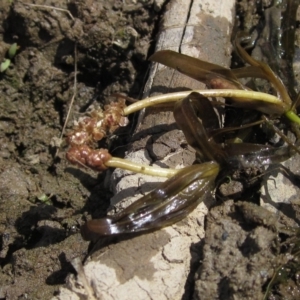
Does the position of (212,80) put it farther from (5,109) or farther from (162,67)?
(5,109)

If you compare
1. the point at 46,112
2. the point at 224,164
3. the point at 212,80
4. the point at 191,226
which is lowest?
the point at 46,112

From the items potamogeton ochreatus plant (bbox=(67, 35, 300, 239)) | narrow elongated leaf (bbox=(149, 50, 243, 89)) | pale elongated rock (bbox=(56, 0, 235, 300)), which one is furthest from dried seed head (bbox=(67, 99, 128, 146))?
narrow elongated leaf (bbox=(149, 50, 243, 89))

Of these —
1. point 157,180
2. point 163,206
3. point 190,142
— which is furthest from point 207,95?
point 163,206

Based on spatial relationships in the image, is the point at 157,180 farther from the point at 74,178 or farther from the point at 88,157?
the point at 74,178

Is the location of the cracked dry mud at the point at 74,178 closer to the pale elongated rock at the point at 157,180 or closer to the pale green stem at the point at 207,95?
the pale elongated rock at the point at 157,180

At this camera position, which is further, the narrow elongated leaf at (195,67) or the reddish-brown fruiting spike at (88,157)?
the narrow elongated leaf at (195,67)

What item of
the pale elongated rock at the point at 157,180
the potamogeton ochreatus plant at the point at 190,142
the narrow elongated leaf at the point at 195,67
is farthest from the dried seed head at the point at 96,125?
the narrow elongated leaf at the point at 195,67

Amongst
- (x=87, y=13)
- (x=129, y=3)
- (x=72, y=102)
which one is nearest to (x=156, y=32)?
(x=129, y=3)

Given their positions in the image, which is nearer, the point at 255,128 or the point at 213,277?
the point at 213,277
